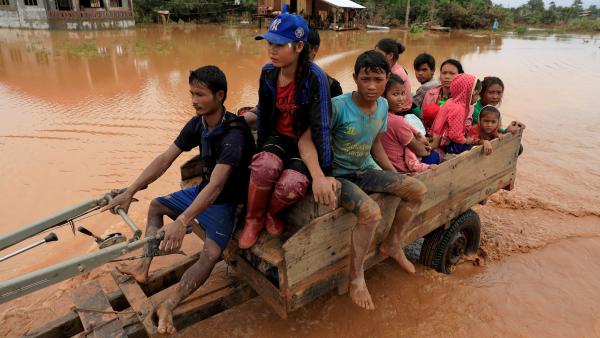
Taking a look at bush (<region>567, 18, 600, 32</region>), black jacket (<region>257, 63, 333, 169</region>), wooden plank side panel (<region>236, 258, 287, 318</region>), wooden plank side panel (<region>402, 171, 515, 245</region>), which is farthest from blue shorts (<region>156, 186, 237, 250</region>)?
bush (<region>567, 18, 600, 32</region>)

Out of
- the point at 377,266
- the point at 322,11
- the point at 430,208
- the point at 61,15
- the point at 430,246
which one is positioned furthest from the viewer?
the point at 322,11

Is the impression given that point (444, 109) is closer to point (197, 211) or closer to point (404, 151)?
point (404, 151)

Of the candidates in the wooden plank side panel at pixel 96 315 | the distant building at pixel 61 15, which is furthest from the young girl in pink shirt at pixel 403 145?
the distant building at pixel 61 15

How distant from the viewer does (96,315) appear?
2482mm

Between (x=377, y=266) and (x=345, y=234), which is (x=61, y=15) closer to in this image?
(x=377, y=266)

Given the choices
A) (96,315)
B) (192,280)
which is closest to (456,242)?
(192,280)

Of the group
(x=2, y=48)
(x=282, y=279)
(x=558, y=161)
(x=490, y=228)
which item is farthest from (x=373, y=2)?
(x=282, y=279)

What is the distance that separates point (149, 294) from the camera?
290 centimetres

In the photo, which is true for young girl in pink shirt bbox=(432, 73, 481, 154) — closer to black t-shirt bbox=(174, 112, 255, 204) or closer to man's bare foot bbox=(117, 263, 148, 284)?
black t-shirt bbox=(174, 112, 255, 204)

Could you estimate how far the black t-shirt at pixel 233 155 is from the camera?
2514mm

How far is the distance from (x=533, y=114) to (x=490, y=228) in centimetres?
639

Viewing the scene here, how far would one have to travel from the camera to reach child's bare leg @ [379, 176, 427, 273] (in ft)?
8.77

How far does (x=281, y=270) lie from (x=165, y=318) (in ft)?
2.52

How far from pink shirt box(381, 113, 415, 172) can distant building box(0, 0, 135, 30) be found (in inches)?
1083
